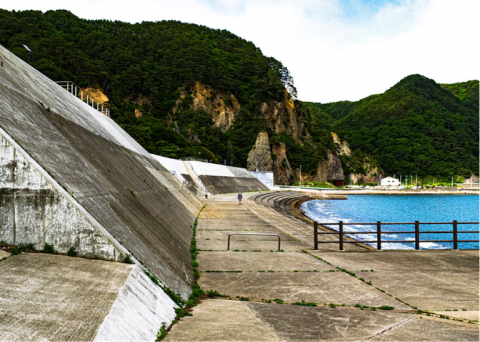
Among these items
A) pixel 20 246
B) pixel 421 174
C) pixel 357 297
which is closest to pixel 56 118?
pixel 20 246

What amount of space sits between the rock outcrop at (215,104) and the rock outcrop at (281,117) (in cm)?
1148

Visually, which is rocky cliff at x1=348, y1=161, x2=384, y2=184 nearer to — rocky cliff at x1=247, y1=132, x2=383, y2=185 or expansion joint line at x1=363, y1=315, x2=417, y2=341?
rocky cliff at x1=247, y1=132, x2=383, y2=185

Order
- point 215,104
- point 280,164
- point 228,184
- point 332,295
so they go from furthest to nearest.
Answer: point 215,104 → point 280,164 → point 228,184 → point 332,295

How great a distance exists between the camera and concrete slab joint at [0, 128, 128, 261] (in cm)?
605

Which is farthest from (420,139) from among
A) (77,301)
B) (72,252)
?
(77,301)

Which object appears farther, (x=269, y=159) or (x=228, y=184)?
(x=269, y=159)

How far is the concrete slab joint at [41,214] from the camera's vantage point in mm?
6055

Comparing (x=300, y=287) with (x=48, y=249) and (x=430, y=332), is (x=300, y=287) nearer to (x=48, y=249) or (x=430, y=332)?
(x=430, y=332)

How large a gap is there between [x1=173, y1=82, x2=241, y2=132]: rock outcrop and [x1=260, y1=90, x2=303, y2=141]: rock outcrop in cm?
1148

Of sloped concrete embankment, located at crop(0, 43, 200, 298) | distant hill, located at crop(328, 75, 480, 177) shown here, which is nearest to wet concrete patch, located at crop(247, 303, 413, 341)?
sloped concrete embankment, located at crop(0, 43, 200, 298)

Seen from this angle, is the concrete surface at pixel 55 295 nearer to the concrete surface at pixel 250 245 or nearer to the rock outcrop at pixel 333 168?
the concrete surface at pixel 250 245

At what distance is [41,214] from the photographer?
618 cm

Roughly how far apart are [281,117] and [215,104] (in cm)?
2428

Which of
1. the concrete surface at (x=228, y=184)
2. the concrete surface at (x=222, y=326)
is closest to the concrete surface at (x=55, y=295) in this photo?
the concrete surface at (x=222, y=326)
